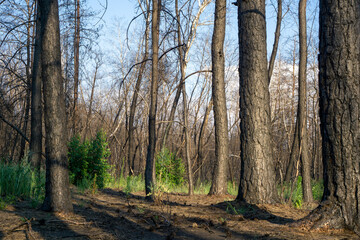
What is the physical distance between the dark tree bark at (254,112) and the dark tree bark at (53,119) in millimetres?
3128

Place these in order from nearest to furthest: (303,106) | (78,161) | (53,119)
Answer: (53,119)
(78,161)
(303,106)

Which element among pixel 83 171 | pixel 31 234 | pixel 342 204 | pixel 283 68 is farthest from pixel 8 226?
pixel 283 68

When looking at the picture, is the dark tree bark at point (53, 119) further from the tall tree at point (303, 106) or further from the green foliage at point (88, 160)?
the tall tree at point (303, 106)

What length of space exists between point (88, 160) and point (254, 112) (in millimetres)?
5727

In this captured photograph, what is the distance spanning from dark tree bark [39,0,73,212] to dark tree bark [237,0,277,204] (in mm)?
3128

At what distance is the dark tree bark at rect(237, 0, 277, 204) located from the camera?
612 centimetres

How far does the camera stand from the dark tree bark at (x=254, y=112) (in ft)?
20.1

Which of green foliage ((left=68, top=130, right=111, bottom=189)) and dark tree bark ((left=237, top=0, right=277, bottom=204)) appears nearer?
dark tree bark ((left=237, top=0, right=277, bottom=204))

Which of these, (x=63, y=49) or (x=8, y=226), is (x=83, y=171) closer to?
(x=8, y=226)

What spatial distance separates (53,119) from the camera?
4.73m

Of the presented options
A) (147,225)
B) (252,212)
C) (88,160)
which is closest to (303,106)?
(252,212)

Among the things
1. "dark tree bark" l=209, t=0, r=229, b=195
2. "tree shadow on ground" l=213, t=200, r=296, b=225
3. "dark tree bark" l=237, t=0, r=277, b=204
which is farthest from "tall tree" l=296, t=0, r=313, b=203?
"tree shadow on ground" l=213, t=200, r=296, b=225

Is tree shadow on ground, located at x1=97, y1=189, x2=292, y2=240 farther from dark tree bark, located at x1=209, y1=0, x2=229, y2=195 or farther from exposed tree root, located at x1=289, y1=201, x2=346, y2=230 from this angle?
dark tree bark, located at x1=209, y1=0, x2=229, y2=195

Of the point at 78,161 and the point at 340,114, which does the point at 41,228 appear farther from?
the point at 78,161
